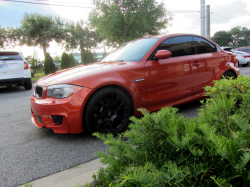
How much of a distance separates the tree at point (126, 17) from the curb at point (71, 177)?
67.7 feet

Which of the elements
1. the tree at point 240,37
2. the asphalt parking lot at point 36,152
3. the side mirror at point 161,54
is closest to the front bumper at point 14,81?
the asphalt parking lot at point 36,152

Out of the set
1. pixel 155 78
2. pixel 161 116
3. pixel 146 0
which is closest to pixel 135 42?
pixel 155 78

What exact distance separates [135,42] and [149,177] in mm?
3452

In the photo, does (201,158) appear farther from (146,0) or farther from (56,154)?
(146,0)

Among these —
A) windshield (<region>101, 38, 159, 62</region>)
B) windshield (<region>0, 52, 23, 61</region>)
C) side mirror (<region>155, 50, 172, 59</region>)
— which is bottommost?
side mirror (<region>155, 50, 172, 59</region>)

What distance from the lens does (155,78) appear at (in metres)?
3.20

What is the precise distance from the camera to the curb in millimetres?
1761

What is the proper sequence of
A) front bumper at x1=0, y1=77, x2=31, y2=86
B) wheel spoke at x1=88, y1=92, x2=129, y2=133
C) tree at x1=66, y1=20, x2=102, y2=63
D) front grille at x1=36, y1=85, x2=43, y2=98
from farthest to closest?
tree at x1=66, y1=20, x2=102, y2=63, front bumper at x1=0, y1=77, x2=31, y2=86, front grille at x1=36, y1=85, x2=43, y2=98, wheel spoke at x1=88, y1=92, x2=129, y2=133

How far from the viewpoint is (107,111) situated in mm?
2771

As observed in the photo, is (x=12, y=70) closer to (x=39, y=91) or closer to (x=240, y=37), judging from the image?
A: (x=39, y=91)

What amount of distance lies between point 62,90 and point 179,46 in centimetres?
229

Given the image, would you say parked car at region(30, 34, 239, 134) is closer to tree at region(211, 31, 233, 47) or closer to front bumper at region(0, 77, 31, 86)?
front bumper at region(0, 77, 31, 86)

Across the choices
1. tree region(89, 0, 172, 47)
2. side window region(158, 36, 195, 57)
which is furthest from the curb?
tree region(89, 0, 172, 47)

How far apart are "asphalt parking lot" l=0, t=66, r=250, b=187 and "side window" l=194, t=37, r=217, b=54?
2715 millimetres
